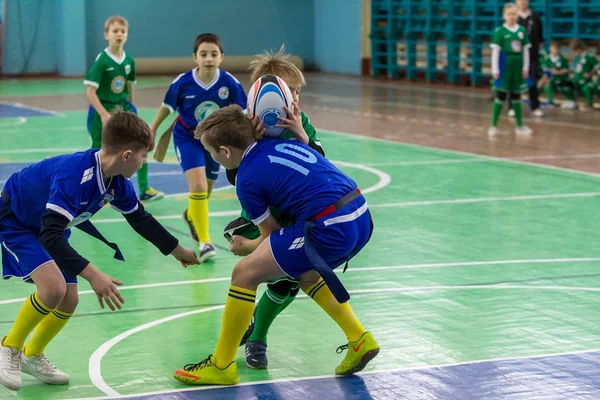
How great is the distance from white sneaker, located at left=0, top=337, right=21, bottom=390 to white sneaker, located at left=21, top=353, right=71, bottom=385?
0.34 ft

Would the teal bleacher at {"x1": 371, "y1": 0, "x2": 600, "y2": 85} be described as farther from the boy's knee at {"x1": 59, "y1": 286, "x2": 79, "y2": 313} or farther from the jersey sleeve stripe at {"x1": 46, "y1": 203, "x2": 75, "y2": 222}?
the jersey sleeve stripe at {"x1": 46, "y1": 203, "x2": 75, "y2": 222}

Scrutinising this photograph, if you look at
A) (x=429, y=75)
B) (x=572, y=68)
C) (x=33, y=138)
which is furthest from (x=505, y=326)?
(x=429, y=75)

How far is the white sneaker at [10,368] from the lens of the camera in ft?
16.8

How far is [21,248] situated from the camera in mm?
5121

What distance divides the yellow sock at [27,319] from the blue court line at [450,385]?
62 centimetres

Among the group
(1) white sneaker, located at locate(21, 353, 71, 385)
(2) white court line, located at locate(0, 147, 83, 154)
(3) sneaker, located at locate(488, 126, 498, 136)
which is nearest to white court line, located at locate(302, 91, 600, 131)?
(3) sneaker, located at locate(488, 126, 498, 136)

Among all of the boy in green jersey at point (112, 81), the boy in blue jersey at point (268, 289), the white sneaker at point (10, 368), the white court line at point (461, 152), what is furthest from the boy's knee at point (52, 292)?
the white court line at point (461, 152)

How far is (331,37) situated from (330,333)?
24.4 metres

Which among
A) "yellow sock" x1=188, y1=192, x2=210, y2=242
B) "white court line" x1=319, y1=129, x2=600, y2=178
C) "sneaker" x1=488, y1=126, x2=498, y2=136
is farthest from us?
"sneaker" x1=488, y1=126, x2=498, y2=136

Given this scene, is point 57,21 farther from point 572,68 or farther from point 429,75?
point 572,68

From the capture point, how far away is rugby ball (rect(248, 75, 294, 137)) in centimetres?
523

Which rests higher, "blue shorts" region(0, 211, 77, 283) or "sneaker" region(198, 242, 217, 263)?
"blue shorts" region(0, 211, 77, 283)

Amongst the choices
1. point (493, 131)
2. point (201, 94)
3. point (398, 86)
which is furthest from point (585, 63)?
point (201, 94)

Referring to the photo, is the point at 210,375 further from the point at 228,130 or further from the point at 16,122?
the point at 16,122
